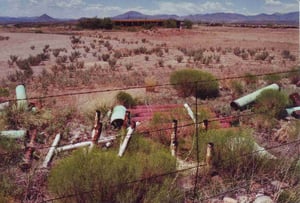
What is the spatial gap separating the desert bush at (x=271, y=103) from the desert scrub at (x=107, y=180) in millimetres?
6545

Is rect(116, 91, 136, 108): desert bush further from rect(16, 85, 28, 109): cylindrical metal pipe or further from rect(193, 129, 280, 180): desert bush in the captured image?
rect(193, 129, 280, 180): desert bush

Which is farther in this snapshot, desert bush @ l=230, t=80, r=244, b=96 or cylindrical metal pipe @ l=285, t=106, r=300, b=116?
desert bush @ l=230, t=80, r=244, b=96

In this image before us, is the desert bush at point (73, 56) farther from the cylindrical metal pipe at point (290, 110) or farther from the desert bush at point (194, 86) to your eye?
the cylindrical metal pipe at point (290, 110)

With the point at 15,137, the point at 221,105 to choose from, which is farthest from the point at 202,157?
the point at 221,105

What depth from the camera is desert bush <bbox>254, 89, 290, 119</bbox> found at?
40.3ft

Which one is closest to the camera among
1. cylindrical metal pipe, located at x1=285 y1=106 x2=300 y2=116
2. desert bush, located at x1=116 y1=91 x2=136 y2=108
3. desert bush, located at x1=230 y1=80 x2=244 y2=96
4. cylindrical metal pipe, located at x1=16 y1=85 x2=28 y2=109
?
cylindrical metal pipe, located at x1=16 y1=85 x2=28 y2=109

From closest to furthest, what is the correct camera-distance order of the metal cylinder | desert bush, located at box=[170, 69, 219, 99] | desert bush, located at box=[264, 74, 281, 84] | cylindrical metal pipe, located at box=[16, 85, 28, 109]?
1. the metal cylinder
2. cylindrical metal pipe, located at box=[16, 85, 28, 109]
3. desert bush, located at box=[170, 69, 219, 99]
4. desert bush, located at box=[264, 74, 281, 84]

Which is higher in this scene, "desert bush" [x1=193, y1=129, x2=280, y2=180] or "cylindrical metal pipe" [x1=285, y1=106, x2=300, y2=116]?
"desert bush" [x1=193, y1=129, x2=280, y2=180]

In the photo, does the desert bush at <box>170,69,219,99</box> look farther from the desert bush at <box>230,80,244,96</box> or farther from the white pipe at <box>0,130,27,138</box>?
the white pipe at <box>0,130,27,138</box>

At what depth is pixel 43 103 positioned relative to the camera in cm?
1400

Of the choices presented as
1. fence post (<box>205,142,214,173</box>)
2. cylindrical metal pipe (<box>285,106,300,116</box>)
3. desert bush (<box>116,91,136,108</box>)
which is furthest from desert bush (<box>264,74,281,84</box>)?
fence post (<box>205,142,214,173</box>)

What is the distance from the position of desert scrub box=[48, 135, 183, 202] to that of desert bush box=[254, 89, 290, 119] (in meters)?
6.55

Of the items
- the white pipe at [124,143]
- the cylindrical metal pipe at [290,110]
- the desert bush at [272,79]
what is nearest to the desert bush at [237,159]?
the white pipe at [124,143]

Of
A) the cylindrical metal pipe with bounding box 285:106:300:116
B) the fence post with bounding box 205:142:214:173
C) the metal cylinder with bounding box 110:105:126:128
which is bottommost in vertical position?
the cylindrical metal pipe with bounding box 285:106:300:116
